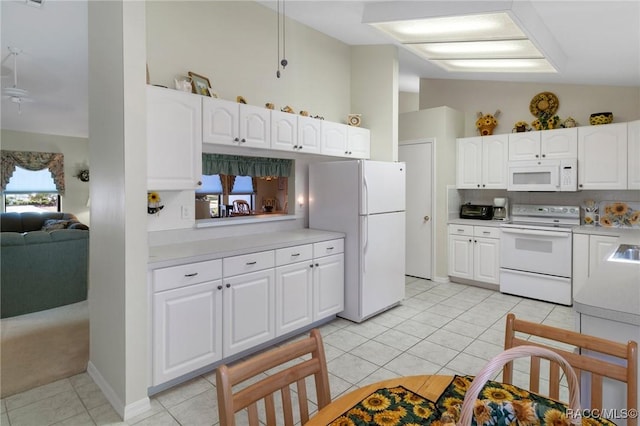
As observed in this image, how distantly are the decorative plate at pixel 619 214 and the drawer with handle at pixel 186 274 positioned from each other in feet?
15.0

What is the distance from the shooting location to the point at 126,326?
84.5 inches

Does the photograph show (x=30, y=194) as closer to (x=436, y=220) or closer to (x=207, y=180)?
(x=207, y=180)

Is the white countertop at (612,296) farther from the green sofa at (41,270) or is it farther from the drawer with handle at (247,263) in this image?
the green sofa at (41,270)

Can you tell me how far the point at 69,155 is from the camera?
8.13 m

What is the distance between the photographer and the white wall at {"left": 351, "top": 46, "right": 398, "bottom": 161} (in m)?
4.21

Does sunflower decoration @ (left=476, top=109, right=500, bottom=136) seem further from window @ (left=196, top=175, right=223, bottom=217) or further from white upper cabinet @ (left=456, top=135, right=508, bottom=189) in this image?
window @ (left=196, top=175, right=223, bottom=217)

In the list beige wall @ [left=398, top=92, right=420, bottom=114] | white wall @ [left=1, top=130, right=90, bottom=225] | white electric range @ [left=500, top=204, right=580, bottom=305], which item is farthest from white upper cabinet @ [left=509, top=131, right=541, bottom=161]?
white wall @ [left=1, top=130, right=90, bottom=225]

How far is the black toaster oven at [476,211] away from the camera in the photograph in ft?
16.8

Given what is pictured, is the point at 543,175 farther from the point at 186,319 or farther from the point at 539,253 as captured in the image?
the point at 186,319

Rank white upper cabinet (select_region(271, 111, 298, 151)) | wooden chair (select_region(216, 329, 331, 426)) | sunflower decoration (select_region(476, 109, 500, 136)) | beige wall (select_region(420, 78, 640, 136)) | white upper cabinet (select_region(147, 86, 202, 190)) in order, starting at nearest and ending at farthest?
wooden chair (select_region(216, 329, 331, 426)) → white upper cabinet (select_region(147, 86, 202, 190)) → white upper cabinet (select_region(271, 111, 298, 151)) → beige wall (select_region(420, 78, 640, 136)) → sunflower decoration (select_region(476, 109, 500, 136))

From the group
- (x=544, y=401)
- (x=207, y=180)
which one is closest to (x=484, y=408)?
(x=544, y=401)

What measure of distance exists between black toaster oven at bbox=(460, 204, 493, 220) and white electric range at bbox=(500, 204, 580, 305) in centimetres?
39

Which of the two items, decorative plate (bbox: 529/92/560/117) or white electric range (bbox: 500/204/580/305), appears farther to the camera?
decorative plate (bbox: 529/92/560/117)

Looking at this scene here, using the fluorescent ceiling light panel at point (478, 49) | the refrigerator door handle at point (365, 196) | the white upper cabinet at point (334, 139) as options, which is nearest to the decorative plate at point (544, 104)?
the fluorescent ceiling light panel at point (478, 49)
